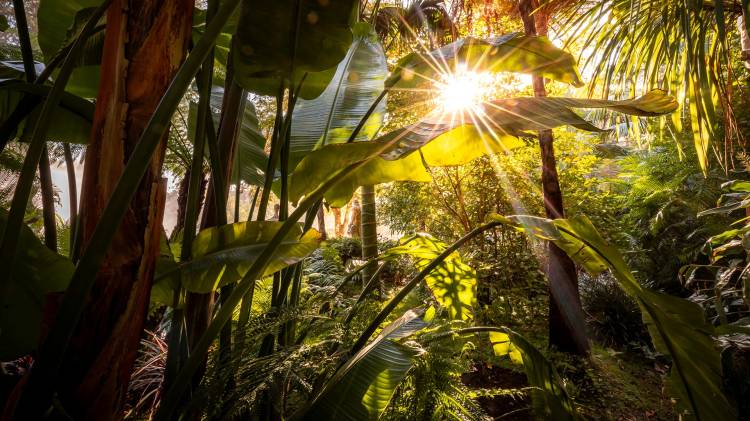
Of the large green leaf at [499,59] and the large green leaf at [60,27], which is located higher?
the large green leaf at [60,27]

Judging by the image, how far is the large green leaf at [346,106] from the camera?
4.41 ft

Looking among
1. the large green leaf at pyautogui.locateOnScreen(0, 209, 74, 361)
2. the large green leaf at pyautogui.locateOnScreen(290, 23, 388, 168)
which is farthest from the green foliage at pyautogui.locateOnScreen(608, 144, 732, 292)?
the large green leaf at pyautogui.locateOnScreen(0, 209, 74, 361)

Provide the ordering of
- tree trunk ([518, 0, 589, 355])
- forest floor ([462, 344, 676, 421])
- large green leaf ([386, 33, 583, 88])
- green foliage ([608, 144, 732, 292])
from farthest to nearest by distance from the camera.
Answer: green foliage ([608, 144, 732, 292]) < tree trunk ([518, 0, 589, 355]) < forest floor ([462, 344, 676, 421]) < large green leaf ([386, 33, 583, 88])

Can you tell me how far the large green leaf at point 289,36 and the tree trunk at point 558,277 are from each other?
95.8 inches

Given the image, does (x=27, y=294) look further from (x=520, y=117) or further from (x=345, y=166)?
(x=520, y=117)

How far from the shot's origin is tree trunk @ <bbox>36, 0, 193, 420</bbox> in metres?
0.47

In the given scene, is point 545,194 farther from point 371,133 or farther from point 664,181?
point 664,181

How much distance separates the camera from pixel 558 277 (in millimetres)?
2775

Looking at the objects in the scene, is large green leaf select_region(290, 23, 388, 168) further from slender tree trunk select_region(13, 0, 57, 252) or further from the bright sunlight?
slender tree trunk select_region(13, 0, 57, 252)

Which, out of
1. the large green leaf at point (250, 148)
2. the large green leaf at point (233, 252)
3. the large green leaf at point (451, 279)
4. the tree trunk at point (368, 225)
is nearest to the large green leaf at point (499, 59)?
the large green leaf at point (233, 252)

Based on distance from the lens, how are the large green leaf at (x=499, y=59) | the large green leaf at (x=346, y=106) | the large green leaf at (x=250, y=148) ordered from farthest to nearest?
the large green leaf at (x=250, y=148), the large green leaf at (x=346, y=106), the large green leaf at (x=499, y=59)

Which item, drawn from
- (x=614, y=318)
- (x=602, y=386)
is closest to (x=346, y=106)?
(x=602, y=386)

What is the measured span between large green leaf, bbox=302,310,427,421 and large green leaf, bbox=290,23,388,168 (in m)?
0.85

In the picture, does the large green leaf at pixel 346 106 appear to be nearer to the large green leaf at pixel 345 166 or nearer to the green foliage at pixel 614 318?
the large green leaf at pixel 345 166
